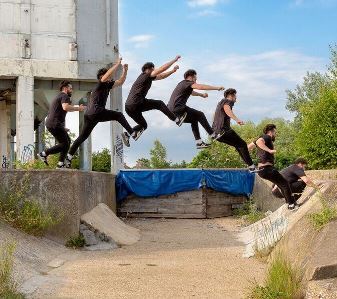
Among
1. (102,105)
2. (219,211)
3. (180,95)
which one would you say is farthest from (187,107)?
(219,211)

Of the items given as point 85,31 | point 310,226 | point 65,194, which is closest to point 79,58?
point 85,31

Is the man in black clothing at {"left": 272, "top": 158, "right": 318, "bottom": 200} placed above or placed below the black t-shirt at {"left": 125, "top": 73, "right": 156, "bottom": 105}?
below

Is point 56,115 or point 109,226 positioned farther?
point 109,226

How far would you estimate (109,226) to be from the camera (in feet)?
50.2

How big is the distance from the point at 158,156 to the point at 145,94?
86.1ft

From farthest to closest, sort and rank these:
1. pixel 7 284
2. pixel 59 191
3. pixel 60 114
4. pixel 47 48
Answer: pixel 47 48
pixel 59 191
pixel 60 114
pixel 7 284

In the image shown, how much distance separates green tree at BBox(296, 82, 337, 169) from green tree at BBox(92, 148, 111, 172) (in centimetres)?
1680

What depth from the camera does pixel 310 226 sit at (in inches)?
411

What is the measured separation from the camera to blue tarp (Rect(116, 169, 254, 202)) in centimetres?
2197

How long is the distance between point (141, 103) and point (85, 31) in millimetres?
15973

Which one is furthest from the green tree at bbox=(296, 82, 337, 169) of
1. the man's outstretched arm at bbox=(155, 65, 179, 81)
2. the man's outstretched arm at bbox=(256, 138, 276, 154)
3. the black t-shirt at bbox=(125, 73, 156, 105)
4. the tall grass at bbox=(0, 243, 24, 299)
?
the tall grass at bbox=(0, 243, 24, 299)

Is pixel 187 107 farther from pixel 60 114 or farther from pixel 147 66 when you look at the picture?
pixel 60 114

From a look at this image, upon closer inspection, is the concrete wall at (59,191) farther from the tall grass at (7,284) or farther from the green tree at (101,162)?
the green tree at (101,162)

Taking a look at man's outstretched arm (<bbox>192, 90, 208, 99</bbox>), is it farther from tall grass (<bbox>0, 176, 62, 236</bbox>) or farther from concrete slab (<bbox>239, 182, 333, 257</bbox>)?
tall grass (<bbox>0, 176, 62, 236</bbox>)
